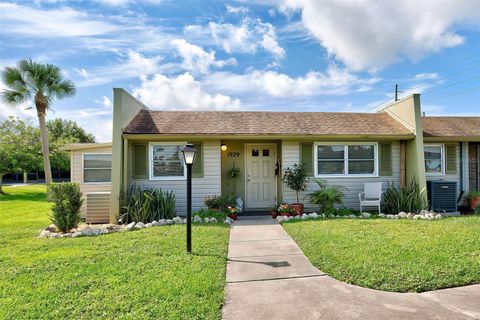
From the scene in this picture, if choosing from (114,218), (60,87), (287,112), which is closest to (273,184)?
(287,112)

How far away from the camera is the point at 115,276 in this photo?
13.2ft

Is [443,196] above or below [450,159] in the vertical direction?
below

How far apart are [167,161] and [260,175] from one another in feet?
11.8

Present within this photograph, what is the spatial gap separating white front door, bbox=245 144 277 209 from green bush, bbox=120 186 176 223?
3.16 meters

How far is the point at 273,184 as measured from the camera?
10.2 metres

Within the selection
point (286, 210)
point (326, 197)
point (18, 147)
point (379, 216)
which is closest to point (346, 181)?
point (326, 197)

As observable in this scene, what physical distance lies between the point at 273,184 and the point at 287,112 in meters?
3.26

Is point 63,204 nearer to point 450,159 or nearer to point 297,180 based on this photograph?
point 297,180

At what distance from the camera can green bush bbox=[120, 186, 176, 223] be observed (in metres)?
7.83

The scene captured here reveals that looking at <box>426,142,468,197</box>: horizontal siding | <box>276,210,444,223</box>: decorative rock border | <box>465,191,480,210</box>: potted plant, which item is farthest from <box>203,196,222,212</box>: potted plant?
<box>465,191,480,210</box>: potted plant

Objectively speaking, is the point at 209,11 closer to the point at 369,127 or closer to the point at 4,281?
the point at 369,127

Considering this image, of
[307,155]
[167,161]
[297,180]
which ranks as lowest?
[297,180]

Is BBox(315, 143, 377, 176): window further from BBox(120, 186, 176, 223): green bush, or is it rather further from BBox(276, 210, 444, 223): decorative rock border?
BBox(120, 186, 176, 223): green bush

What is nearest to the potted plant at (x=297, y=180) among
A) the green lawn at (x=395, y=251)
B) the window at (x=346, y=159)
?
the window at (x=346, y=159)
